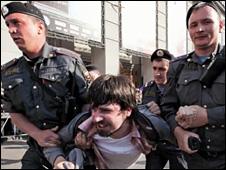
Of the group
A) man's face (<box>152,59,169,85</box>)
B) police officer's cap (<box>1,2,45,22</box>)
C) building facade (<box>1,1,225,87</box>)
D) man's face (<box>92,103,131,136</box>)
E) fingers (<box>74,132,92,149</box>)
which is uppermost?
building facade (<box>1,1,225,87</box>)

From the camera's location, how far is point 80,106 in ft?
7.29

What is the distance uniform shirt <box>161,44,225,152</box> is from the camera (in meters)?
1.80

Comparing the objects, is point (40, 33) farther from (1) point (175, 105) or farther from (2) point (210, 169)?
(2) point (210, 169)

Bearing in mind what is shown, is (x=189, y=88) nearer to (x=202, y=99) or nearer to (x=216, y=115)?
(x=202, y=99)

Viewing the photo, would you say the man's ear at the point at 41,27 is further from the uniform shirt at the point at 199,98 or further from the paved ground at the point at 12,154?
the paved ground at the point at 12,154

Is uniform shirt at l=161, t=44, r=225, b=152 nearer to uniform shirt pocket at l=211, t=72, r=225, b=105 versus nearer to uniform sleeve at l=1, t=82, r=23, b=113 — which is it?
uniform shirt pocket at l=211, t=72, r=225, b=105

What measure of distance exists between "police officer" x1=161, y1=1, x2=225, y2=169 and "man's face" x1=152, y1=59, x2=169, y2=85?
4.90ft

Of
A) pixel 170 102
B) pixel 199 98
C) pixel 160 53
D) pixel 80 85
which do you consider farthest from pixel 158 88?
pixel 199 98

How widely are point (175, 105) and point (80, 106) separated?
1.85ft

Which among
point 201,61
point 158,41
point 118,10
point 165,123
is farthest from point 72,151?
point 158,41

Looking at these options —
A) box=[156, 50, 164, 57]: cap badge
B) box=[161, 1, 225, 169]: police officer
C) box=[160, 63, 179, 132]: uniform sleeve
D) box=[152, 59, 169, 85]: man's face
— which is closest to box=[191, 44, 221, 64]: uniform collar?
box=[161, 1, 225, 169]: police officer

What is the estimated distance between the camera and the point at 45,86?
2.18 m

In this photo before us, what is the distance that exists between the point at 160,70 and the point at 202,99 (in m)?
1.69

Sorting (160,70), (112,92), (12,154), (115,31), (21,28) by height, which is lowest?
(12,154)
